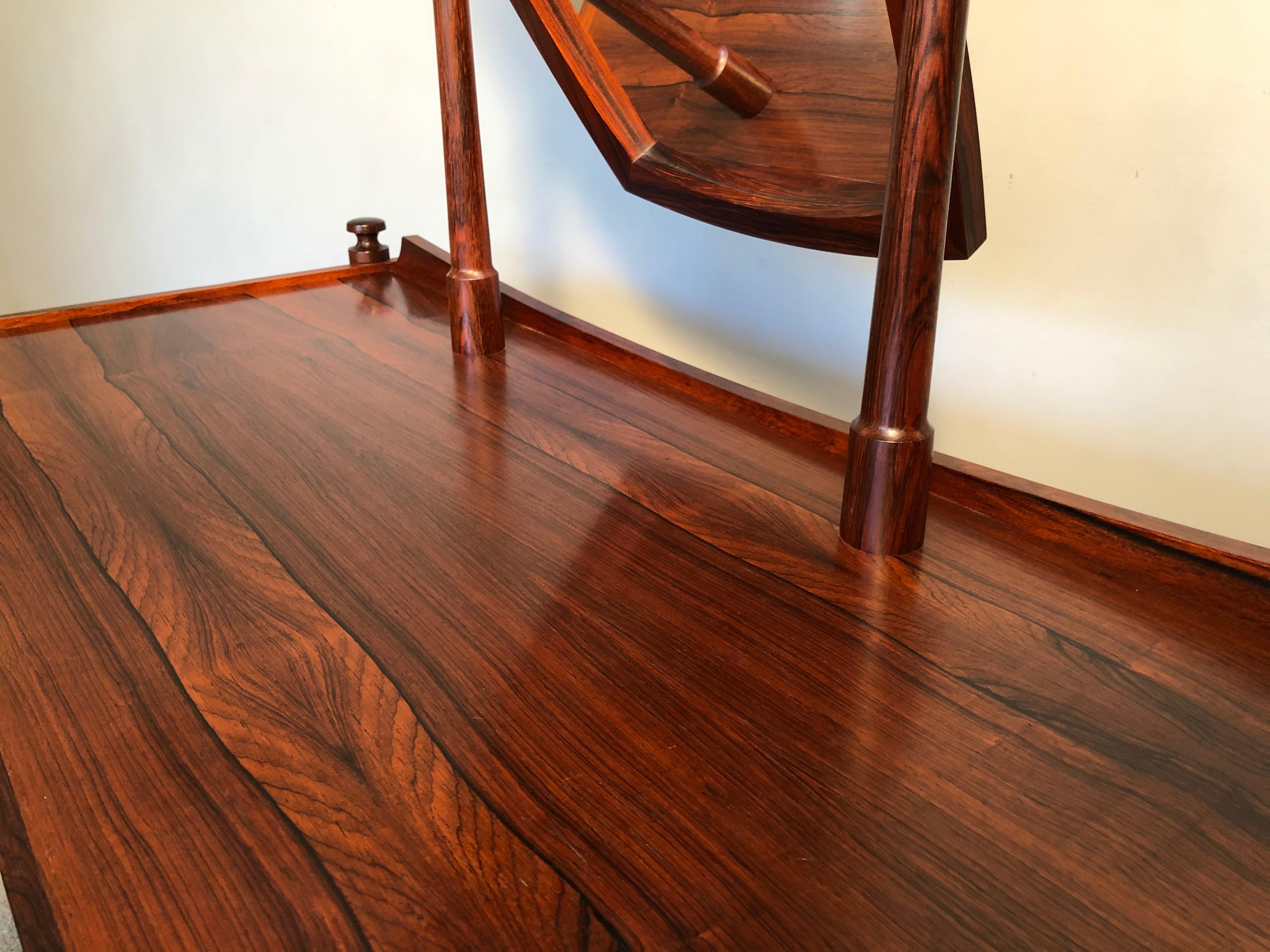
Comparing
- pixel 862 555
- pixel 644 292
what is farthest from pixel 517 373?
pixel 644 292

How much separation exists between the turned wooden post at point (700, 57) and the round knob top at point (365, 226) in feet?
1.45

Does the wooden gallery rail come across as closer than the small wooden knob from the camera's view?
Yes

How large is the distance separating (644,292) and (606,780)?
970 mm

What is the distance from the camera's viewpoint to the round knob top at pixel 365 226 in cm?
110


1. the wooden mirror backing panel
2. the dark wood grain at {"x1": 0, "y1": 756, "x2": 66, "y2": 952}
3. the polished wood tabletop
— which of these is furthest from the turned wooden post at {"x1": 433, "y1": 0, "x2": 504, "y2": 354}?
the dark wood grain at {"x1": 0, "y1": 756, "x2": 66, "y2": 952}

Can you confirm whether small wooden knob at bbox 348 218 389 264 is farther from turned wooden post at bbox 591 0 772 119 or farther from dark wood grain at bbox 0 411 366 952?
dark wood grain at bbox 0 411 366 952

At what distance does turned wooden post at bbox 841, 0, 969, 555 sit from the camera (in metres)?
0.46

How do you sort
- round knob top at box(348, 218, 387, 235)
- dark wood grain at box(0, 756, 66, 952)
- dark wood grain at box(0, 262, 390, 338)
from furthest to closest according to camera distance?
round knob top at box(348, 218, 387, 235)
dark wood grain at box(0, 262, 390, 338)
dark wood grain at box(0, 756, 66, 952)

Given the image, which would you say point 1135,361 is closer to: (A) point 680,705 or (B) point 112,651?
(A) point 680,705

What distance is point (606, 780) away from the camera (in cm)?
39

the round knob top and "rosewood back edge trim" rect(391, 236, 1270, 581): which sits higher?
the round knob top

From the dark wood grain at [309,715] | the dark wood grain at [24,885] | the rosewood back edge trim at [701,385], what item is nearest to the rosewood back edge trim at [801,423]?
the rosewood back edge trim at [701,385]

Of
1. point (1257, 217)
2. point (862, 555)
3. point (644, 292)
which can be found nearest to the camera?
point (862, 555)

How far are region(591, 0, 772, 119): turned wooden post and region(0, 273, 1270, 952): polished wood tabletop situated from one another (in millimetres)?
272
